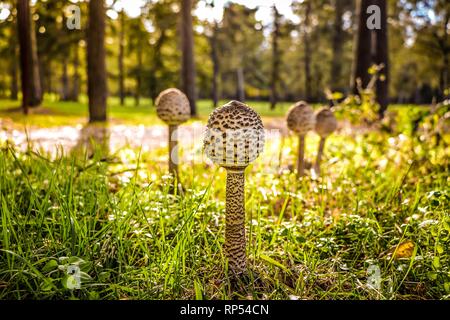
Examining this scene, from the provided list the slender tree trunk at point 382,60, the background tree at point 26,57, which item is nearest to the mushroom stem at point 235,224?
A: the slender tree trunk at point 382,60

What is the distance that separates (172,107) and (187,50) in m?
13.5

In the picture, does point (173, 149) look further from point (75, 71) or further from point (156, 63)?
point (75, 71)

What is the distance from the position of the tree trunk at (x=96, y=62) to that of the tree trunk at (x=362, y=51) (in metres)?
7.87

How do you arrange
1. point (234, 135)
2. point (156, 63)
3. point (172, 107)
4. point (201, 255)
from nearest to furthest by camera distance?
point (234, 135), point (201, 255), point (172, 107), point (156, 63)

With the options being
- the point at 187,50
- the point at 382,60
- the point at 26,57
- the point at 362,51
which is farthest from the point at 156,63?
the point at 362,51

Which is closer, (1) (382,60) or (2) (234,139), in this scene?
(2) (234,139)

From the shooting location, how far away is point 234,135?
2.40 metres

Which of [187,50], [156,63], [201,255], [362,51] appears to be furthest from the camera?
[156,63]

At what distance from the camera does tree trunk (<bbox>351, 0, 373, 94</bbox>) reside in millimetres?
10750

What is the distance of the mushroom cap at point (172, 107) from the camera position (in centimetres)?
436

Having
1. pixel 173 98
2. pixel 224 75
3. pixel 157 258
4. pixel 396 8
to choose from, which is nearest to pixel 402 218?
pixel 157 258

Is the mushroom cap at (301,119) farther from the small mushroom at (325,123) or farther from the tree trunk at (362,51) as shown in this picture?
the tree trunk at (362,51)

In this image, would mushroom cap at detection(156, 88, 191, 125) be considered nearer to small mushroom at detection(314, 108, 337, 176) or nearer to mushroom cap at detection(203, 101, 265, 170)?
small mushroom at detection(314, 108, 337, 176)
